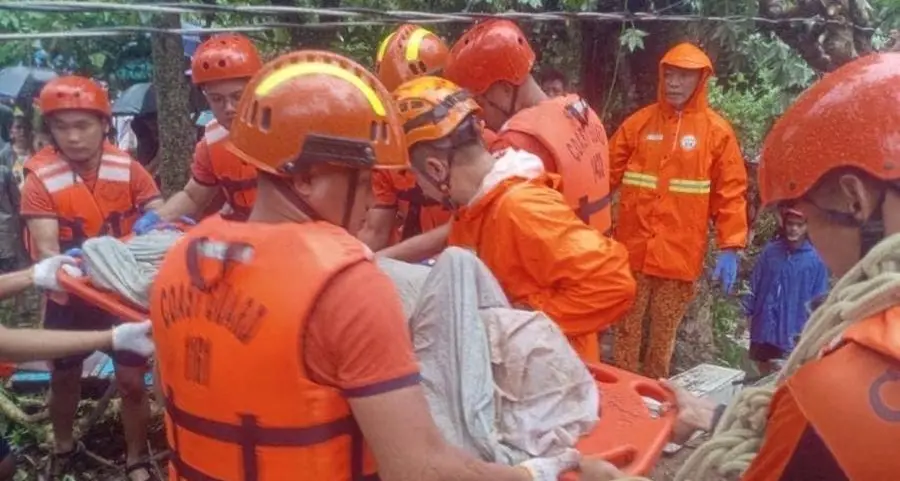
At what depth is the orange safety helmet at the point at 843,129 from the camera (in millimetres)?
1685

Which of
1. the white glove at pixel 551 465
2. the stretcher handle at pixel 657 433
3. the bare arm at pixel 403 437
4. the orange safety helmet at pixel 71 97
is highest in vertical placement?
the orange safety helmet at pixel 71 97

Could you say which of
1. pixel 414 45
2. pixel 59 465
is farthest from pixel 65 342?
pixel 414 45

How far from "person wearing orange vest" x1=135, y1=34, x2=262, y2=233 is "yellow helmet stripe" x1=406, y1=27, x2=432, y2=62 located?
849mm

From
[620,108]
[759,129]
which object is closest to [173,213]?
[620,108]

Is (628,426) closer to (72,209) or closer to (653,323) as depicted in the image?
(653,323)

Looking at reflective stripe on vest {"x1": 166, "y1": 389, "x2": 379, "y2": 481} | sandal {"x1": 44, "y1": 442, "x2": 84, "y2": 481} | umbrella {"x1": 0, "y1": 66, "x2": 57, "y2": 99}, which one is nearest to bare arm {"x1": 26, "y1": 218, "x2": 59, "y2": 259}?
sandal {"x1": 44, "y1": 442, "x2": 84, "y2": 481}

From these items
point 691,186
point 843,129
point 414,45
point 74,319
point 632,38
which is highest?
point 632,38

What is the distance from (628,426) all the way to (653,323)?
3.57 metres

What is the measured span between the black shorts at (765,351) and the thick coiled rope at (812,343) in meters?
4.28

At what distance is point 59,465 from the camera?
511 cm

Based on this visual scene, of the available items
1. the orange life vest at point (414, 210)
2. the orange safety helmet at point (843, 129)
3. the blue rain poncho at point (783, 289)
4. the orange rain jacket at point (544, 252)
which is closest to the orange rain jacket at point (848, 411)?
the orange safety helmet at point (843, 129)

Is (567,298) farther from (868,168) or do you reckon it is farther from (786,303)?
(786,303)

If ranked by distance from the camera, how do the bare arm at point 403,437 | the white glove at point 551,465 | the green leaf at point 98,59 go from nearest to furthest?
the bare arm at point 403,437 < the white glove at point 551,465 < the green leaf at point 98,59

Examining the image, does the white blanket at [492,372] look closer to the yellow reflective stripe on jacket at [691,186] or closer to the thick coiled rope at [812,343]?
the thick coiled rope at [812,343]
